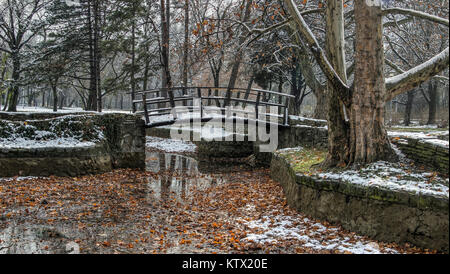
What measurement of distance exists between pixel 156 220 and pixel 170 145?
1405 cm

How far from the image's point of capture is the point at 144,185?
1027cm

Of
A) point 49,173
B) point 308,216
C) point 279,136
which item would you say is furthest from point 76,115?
point 308,216

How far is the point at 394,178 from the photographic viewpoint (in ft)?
18.8

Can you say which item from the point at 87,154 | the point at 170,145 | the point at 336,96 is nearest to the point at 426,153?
the point at 336,96

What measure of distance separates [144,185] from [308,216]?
5.24 meters

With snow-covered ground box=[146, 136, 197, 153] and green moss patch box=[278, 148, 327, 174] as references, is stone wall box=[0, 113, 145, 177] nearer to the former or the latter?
green moss patch box=[278, 148, 327, 174]

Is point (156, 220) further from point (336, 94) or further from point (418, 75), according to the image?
point (418, 75)

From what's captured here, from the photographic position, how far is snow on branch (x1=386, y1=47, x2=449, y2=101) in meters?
6.04

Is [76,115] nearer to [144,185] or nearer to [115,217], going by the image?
[144,185]

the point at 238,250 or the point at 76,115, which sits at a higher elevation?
the point at 76,115

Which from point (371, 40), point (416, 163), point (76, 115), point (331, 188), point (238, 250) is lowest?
point (238, 250)

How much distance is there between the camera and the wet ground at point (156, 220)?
17.6 ft

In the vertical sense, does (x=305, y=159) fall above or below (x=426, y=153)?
below

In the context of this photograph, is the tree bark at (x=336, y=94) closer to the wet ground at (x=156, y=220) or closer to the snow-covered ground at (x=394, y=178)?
the snow-covered ground at (x=394, y=178)
